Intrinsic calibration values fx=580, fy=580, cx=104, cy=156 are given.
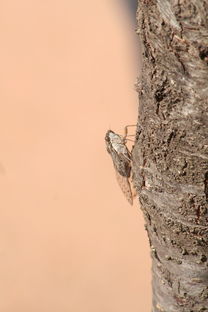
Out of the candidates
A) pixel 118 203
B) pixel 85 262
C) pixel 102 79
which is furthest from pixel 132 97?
pixel 85 262

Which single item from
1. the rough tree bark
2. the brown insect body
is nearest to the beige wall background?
the brown insect body

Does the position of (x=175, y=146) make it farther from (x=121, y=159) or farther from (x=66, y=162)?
(x=66, y=162)

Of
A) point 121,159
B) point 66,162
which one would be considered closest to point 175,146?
point 121,159

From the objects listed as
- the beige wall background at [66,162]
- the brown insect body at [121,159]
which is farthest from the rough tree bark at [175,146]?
the beige wall background at [66,162]

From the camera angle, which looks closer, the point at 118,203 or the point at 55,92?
the point at 118,203

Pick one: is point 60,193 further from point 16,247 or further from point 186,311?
point 186,311

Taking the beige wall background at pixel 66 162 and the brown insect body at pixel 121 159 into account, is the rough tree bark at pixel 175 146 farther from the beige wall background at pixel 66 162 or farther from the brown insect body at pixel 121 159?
the beige wall background at pixel 66 162
